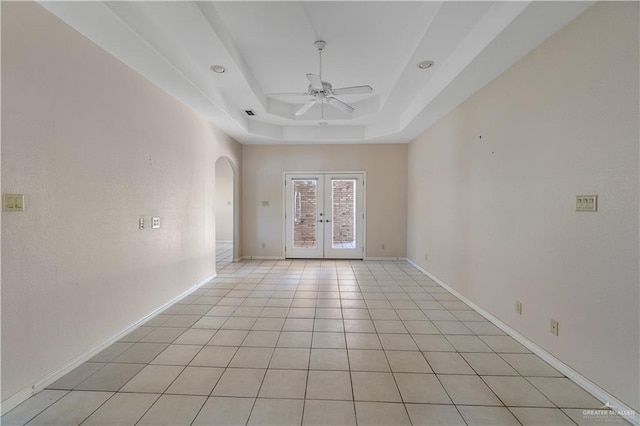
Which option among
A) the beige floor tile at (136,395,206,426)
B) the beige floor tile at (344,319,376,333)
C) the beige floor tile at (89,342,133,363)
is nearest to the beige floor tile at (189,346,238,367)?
the beige floor tile at (136,395,206,426)

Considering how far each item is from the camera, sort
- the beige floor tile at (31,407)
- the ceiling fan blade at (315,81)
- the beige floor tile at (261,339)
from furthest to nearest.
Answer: the ceiling fan blade at (315,81), the beige floor tile at (261,339), the beige floor tile at (31,407)

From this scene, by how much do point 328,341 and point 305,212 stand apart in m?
4.16

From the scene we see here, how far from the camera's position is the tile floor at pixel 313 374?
1.74 metres

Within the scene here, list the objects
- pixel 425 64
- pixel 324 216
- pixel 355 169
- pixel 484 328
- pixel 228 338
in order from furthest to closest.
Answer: pixel 324 216, pixel 355 169, pixel 425 64, pixel 484 328, pixel 228 338

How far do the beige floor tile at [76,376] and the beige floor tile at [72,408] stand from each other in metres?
0.13

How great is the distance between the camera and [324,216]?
6.56 metres

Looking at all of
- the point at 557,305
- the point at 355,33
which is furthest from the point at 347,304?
the point at 355,33

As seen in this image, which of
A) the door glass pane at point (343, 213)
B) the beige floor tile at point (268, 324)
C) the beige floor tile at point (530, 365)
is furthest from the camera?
the door glass pane at point (343, 213)

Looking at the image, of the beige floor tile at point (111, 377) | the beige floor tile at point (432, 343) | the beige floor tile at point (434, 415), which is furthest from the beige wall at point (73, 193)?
the beige floor tile at point (432, 343)

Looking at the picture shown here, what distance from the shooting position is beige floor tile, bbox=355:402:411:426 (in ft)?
5.51

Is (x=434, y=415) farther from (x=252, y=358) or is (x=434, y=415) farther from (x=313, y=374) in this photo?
(x=252, y=358)

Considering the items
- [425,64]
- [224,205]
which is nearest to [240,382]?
[425,64]

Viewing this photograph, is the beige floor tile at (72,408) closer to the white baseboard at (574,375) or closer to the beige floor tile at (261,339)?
the beige floor tile at (261,339)

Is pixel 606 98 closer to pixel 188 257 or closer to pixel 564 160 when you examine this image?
pixel 564 160
